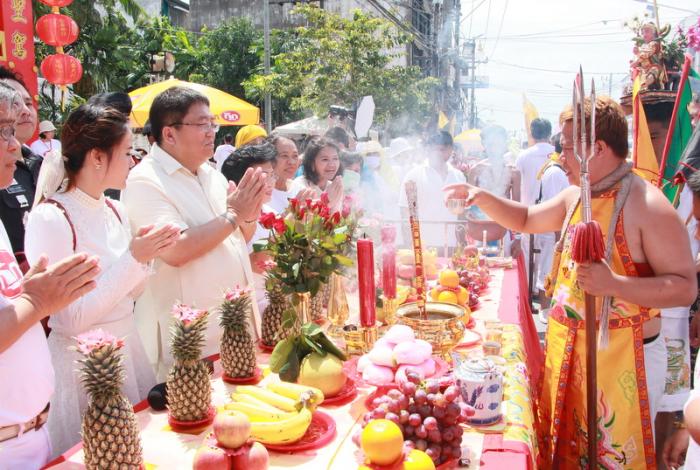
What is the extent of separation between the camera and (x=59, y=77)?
769 centimetres

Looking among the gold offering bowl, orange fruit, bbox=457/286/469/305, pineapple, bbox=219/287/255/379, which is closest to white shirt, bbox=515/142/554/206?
orange fruit, bbox=457/286/469/305

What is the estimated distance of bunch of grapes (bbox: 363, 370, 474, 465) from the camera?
1460 millimetres

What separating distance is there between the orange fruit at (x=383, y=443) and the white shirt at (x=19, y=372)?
994 millimetres

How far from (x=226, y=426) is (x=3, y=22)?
284 inches

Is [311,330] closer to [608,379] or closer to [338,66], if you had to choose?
[608,379]

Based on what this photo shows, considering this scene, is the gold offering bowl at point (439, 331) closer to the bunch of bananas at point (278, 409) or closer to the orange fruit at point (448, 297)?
the orange fruit at point (448, 297)

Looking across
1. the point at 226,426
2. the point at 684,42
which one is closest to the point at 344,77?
the point at 684,42

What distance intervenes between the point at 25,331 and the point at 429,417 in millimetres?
1112

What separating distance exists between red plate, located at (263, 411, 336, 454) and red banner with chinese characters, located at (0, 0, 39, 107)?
6.55m

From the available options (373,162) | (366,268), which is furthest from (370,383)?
(373,162)

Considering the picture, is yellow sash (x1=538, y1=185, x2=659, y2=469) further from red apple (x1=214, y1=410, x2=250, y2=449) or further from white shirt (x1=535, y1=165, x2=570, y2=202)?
white shirt (x1=535, y1=165, x2=570, y2=202)

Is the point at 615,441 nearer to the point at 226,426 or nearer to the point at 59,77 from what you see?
the point at 226,426

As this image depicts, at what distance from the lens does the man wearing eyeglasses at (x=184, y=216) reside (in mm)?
2418

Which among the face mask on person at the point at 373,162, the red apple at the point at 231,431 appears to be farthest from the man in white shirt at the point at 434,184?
the red apple at the point at 231,431
